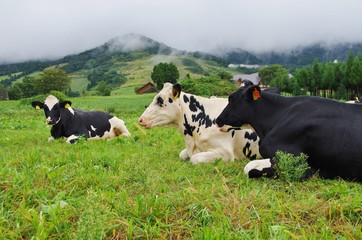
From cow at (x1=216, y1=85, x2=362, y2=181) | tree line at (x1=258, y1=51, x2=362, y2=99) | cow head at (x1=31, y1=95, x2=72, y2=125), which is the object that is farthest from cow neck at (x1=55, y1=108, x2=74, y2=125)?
tree line at (x1=258, y1=51, x2=362, y2=99)

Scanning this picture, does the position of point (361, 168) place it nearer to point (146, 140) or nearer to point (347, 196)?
point (347, 196)

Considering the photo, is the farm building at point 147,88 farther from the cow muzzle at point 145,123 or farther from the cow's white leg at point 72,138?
the cow muzzle at point 145,123

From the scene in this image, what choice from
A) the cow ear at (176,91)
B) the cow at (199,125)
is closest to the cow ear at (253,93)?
the cow at (199,125)

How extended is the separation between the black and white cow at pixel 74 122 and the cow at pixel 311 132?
19.5 ft

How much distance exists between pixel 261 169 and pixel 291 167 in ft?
1.88

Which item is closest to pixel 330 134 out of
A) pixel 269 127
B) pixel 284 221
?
pixel 269 127

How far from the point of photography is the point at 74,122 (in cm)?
1097

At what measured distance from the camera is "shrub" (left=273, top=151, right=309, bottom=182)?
16.4ft

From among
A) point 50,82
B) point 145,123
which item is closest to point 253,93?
point 145,123

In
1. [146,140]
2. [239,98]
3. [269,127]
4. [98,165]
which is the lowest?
[146,140]

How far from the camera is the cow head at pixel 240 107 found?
628cm

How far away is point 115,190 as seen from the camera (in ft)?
15.5

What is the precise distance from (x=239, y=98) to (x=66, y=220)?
12.6ft

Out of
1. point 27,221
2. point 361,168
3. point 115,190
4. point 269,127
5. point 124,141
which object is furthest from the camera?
point 124,141
